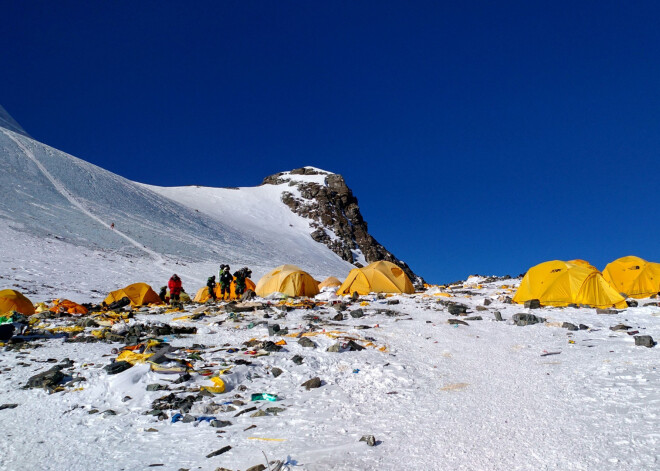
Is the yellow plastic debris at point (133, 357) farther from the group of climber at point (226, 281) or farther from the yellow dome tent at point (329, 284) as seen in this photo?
the yellow dome tent at point (329, 284)

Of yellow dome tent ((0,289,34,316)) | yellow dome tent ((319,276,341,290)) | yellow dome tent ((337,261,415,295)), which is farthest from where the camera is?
yellow dome tent ((319,276,341,290))

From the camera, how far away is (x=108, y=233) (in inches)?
1758

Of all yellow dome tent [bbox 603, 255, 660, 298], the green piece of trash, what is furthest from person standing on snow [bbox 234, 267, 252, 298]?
yellow dome tent [bbox 603, 255, 660, 298]

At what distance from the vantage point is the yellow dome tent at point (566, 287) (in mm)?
15360

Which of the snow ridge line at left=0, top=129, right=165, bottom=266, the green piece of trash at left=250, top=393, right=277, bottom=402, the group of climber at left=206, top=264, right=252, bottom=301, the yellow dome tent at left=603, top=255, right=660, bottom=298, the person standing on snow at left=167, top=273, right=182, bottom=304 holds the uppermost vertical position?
the snow ridge line at left=0, top=129, right=165, bottom=266

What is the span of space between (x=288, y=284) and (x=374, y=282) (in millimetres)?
4711

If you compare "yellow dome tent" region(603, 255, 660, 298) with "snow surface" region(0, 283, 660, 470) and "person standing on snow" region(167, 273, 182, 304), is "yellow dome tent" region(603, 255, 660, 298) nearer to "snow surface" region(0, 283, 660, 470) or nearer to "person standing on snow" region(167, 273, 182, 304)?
"snow surface" region(0, 283, 660, 470)

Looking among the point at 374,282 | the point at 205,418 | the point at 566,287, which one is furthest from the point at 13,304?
the point at 566,287

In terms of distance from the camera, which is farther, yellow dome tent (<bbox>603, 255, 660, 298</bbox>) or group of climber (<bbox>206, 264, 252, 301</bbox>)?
group of climber (<bbox>206, 264, 252, 301</bbox>)

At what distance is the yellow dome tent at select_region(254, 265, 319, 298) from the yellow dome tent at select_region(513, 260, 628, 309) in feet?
35.7

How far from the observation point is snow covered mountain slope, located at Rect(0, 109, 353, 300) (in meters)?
30.4

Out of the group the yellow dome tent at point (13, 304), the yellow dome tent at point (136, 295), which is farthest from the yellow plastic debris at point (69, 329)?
the yellow dome tent at point (136, 295)

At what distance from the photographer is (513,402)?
6746mm

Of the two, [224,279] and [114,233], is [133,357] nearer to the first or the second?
[224,279]
